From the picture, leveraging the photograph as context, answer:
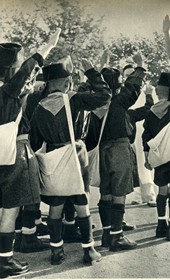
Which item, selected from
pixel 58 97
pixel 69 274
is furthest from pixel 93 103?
pixel 69 274

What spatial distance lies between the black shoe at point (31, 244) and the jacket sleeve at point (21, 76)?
3.92ft

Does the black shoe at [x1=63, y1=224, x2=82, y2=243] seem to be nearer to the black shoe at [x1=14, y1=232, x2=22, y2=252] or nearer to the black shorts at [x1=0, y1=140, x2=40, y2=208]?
the black shoe at [x1=14, y1=232, x2=22, y2=252]

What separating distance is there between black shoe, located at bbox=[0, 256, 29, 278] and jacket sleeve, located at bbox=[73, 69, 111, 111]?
1.08 metres

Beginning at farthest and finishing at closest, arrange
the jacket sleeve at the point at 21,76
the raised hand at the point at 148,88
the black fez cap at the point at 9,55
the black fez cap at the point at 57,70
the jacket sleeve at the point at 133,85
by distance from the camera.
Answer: the raised hand at the point at 148,88 → the jacket sleeve at the point at 133,85 → the black fez cap at the point at 57,70 → the black fez cap at the point at 9,55 → the jacket sleeve at the point at 21,76

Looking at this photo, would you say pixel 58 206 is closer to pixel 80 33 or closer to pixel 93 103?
pixel 93 103

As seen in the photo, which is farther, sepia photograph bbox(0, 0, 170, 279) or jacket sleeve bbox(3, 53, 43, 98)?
sepia photograph bbox(0, 0, 170, 279)

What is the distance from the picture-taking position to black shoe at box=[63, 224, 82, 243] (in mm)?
3047

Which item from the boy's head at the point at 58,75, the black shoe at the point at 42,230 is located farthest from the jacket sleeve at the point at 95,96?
the black shoe at the point at 42,230

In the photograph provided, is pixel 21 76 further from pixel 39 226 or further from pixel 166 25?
pixel 39 226

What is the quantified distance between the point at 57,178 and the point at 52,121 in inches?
15.1

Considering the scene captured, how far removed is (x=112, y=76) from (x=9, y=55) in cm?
87

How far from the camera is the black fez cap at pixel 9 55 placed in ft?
7.70

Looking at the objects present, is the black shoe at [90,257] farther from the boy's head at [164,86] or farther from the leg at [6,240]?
the boy's head at [164,86]

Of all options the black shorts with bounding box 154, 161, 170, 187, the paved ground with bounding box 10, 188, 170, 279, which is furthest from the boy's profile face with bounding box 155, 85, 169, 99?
the paved ground with bounding box 10, 188, 170, 279
